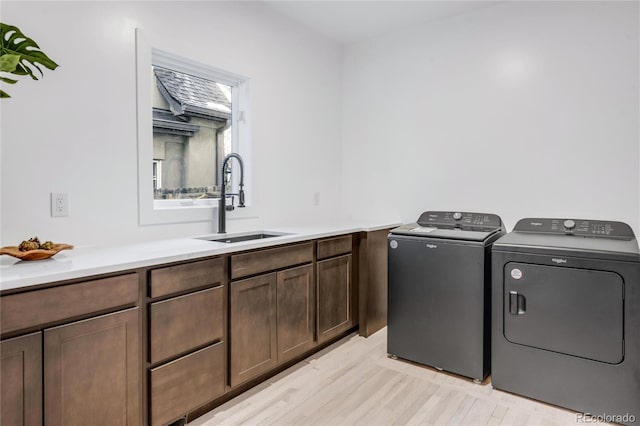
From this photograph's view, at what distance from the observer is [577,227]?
2.54 m

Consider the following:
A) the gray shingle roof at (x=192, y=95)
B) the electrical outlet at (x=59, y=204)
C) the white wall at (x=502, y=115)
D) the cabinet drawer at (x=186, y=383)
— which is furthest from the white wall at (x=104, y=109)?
the white wall at (x=502, y=115)

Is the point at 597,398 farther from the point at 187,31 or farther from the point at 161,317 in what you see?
the point at 187,31

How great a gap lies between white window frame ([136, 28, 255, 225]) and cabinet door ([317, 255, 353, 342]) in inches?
28.3

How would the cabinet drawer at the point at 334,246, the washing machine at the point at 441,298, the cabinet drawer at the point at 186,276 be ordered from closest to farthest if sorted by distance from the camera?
the cabinet drawer at the point at 186,276
the washing machine at the point at 441,298
the cabinet drawer at the point at 334,246

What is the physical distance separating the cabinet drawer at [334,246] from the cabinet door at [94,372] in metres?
1.30

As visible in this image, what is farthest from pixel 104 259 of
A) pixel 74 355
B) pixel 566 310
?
pixel 566 310

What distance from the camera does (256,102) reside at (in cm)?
295

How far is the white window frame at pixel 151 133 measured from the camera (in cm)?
223

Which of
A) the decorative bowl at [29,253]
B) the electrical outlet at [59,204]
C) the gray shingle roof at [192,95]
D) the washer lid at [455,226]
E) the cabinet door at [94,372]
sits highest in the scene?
the gray shingle roof at [192,95]

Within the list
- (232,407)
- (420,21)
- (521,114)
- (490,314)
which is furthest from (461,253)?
(420,21)

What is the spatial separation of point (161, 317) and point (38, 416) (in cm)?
53

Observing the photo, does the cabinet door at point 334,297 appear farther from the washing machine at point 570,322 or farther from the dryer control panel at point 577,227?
the dryer control panel at point 577,227

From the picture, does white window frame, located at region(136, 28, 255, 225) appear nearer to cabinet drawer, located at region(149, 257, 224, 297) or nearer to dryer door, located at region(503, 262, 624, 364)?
cabinet drawer, located at region(149, 257, 224, 297)

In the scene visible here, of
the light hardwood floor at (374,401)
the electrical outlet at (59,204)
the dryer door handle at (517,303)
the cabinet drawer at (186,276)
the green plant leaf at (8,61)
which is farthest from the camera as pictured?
the dryer door handle at (517,303)
